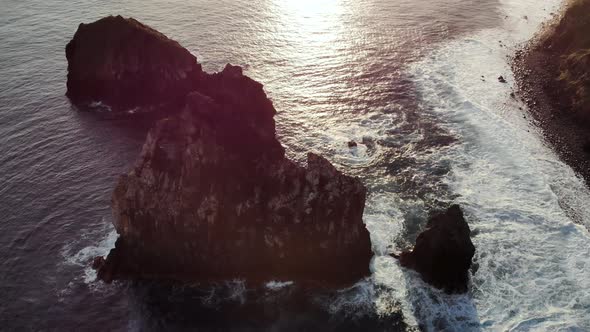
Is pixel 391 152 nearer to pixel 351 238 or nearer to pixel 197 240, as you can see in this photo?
pixel 351 238

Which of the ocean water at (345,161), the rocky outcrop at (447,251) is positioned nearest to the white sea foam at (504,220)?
the ocean water at (345,161)

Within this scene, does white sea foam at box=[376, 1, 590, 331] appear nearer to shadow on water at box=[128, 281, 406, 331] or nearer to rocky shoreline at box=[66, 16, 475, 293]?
rocky shoreline at box=[66, 16, 475, 293]

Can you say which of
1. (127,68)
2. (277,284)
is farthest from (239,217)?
(127,68)

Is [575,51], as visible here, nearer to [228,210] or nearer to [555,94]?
[555,94]

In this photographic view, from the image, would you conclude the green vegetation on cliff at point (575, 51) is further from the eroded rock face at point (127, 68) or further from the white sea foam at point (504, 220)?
the eroded rock face at point (127, 68)

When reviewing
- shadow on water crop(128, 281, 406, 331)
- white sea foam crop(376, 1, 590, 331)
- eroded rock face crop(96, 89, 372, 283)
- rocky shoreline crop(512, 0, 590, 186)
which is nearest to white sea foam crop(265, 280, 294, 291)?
shadow on water crop(128, 281, 406, 331)

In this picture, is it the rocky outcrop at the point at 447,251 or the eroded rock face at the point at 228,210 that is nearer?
the rocky outcrop at the point at 447,251

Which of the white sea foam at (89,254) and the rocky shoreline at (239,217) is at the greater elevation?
the rocky shoreline at (239,217)
